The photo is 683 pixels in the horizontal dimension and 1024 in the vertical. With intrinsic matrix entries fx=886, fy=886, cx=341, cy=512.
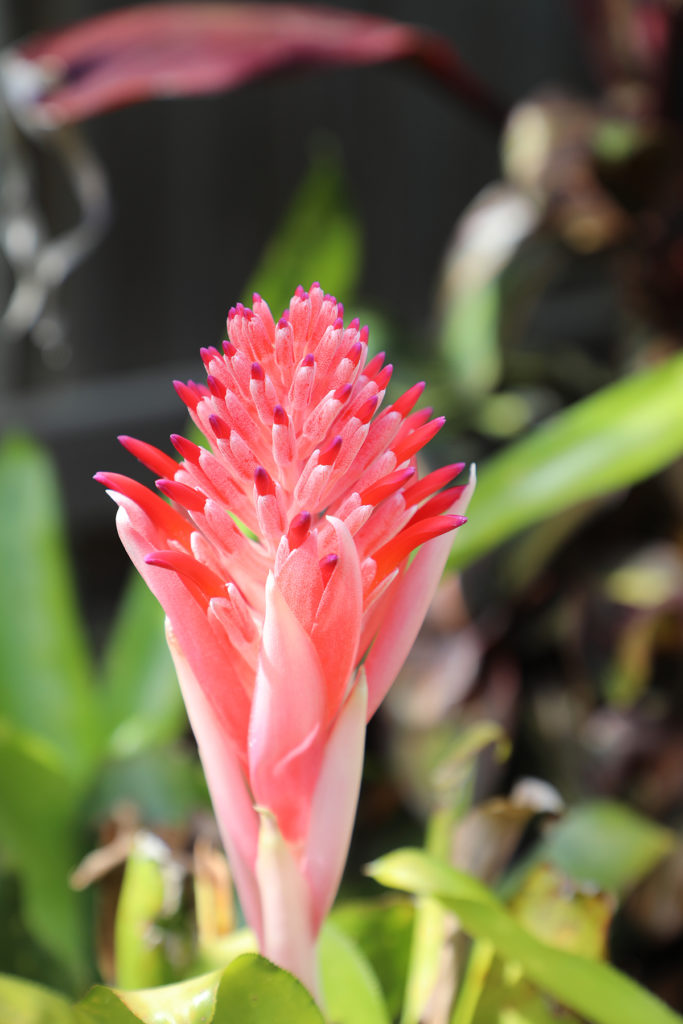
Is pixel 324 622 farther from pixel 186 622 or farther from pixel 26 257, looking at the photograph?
pixel 26 257

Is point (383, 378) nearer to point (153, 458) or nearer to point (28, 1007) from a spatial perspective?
point (153, 458)

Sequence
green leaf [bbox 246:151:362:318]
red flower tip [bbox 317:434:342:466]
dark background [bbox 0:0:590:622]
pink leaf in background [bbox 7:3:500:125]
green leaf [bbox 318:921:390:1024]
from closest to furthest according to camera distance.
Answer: red flower tip [bbox 317:434:342:466] < green leaf [bbox 318:921:390:1024] < pink leaf in background [bbox 7:3:500:125] < green leaf [bbox 246:151:362:318] < dark background [bbox 0:0:590:622]

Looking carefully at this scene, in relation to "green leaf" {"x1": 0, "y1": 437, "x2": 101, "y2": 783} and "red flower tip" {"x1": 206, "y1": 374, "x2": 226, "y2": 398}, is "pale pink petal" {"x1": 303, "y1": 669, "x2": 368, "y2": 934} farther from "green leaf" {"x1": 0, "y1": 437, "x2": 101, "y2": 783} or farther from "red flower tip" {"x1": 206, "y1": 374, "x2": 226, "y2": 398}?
"green leaf" {"x1": 0, "y1": 437, "x2": 101, "y2": 783}

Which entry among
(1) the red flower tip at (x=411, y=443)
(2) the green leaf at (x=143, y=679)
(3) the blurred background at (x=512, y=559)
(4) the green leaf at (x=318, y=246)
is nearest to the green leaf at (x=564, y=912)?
(3) the blurred background at (x=512, y=559)

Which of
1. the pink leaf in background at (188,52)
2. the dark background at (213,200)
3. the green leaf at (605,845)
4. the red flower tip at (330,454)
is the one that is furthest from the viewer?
the dark background at (213,200)

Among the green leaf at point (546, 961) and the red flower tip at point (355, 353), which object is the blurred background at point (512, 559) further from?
the red flower tip at point (355, 353)

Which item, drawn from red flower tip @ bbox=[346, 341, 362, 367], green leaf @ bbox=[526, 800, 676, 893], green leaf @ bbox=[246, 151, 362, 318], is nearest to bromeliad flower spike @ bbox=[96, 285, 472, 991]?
red flower tip @ bbox=[346, 341, 362, 367]
